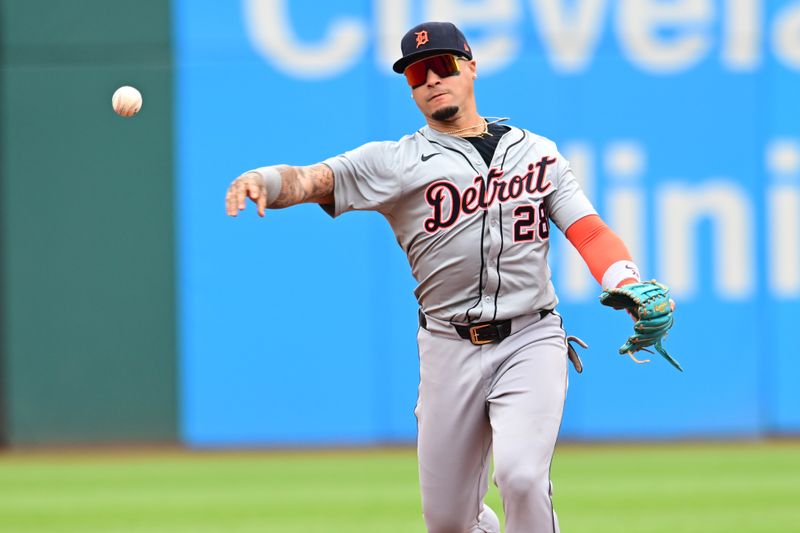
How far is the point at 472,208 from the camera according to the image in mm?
4496

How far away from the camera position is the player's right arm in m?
4.07

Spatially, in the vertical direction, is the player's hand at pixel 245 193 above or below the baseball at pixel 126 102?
below

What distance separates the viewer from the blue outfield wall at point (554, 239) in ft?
32.3

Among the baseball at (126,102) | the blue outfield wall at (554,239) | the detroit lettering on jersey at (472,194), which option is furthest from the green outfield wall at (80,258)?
the detroit lettering on jersey at (472,194)

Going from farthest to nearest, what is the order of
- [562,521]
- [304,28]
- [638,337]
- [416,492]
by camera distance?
[304,28] < [416,492] < [562,521] < [638,337]

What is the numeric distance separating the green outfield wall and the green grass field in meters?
0.42

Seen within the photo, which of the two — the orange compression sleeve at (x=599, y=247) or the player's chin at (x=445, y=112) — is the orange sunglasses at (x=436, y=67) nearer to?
the player's chin at (x=445, y=112)

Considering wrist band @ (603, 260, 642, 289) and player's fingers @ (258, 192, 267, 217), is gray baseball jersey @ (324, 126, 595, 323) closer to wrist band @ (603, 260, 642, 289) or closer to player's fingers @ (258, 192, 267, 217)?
wrist band @ (603, 260, 642, 289)

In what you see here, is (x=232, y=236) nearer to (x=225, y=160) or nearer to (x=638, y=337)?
(x=225, y=160)

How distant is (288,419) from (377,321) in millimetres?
1074

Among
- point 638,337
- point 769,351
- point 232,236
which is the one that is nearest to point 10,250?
point 232,236

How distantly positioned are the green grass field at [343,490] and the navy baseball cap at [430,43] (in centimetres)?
280

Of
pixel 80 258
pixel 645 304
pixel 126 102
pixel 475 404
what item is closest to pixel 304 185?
pixel 126 102

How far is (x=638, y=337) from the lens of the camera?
14.1ft
